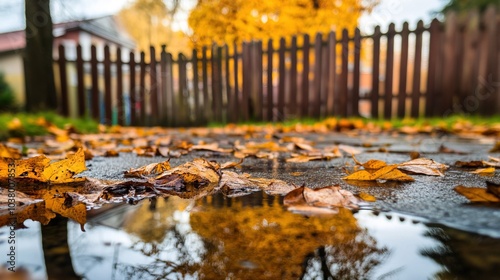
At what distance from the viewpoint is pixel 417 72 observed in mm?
5996

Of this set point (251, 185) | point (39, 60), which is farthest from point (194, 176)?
point (39, 60)

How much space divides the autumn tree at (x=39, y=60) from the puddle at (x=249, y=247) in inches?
247

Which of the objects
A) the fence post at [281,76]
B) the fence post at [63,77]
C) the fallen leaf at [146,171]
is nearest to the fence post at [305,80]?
the fence post at [281,76]

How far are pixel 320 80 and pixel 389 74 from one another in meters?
1.22

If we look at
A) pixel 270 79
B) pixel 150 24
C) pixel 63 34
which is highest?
pixel 150 24

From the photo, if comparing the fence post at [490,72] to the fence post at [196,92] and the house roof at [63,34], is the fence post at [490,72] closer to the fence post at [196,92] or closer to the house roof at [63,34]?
the fence post at [196,92]

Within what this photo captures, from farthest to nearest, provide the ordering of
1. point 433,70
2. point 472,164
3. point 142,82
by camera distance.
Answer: point 142,82
point 433,70
point 472,164

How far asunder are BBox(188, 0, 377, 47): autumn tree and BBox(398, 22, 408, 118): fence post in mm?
4238

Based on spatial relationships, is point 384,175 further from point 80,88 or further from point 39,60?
point 80,88

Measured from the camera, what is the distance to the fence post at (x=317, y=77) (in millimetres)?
6676

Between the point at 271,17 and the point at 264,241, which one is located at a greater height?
the point at 271,17

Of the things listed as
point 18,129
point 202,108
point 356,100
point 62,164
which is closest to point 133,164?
point 62,164

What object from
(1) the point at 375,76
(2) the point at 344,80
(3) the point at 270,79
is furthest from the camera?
(3) the point at 270,79

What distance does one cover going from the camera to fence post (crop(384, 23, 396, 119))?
612 cm
